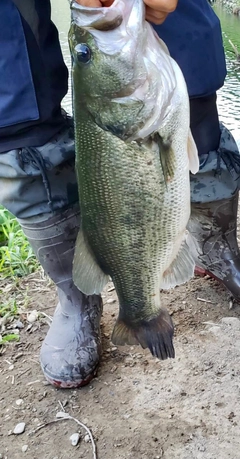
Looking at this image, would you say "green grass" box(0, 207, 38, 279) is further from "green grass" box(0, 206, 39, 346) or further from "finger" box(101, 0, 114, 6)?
"finger" box(101, 0, 114, 6)

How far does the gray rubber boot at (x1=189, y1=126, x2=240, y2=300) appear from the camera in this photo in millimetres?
2645

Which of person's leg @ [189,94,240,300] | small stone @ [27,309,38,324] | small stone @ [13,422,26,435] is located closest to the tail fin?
small stone @ [13,422,26,435]

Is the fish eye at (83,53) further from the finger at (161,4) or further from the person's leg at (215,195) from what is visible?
the person's leg at (215,195)

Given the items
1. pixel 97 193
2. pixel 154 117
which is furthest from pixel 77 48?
pixel 97 193

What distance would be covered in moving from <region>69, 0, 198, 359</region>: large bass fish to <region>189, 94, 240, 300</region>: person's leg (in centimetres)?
68

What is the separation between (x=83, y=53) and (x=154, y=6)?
25 cm

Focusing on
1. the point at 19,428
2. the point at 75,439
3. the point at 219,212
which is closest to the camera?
the point at 75,439

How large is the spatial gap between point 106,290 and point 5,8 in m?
1.57

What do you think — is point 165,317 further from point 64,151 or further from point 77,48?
point 77,48

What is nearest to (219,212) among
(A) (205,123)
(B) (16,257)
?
(A) (205,123)

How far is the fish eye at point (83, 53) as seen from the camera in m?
1.69

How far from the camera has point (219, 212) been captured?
107 inches

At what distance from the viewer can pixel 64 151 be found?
7.74 feet

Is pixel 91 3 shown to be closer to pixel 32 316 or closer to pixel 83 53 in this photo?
pixel 83 53
